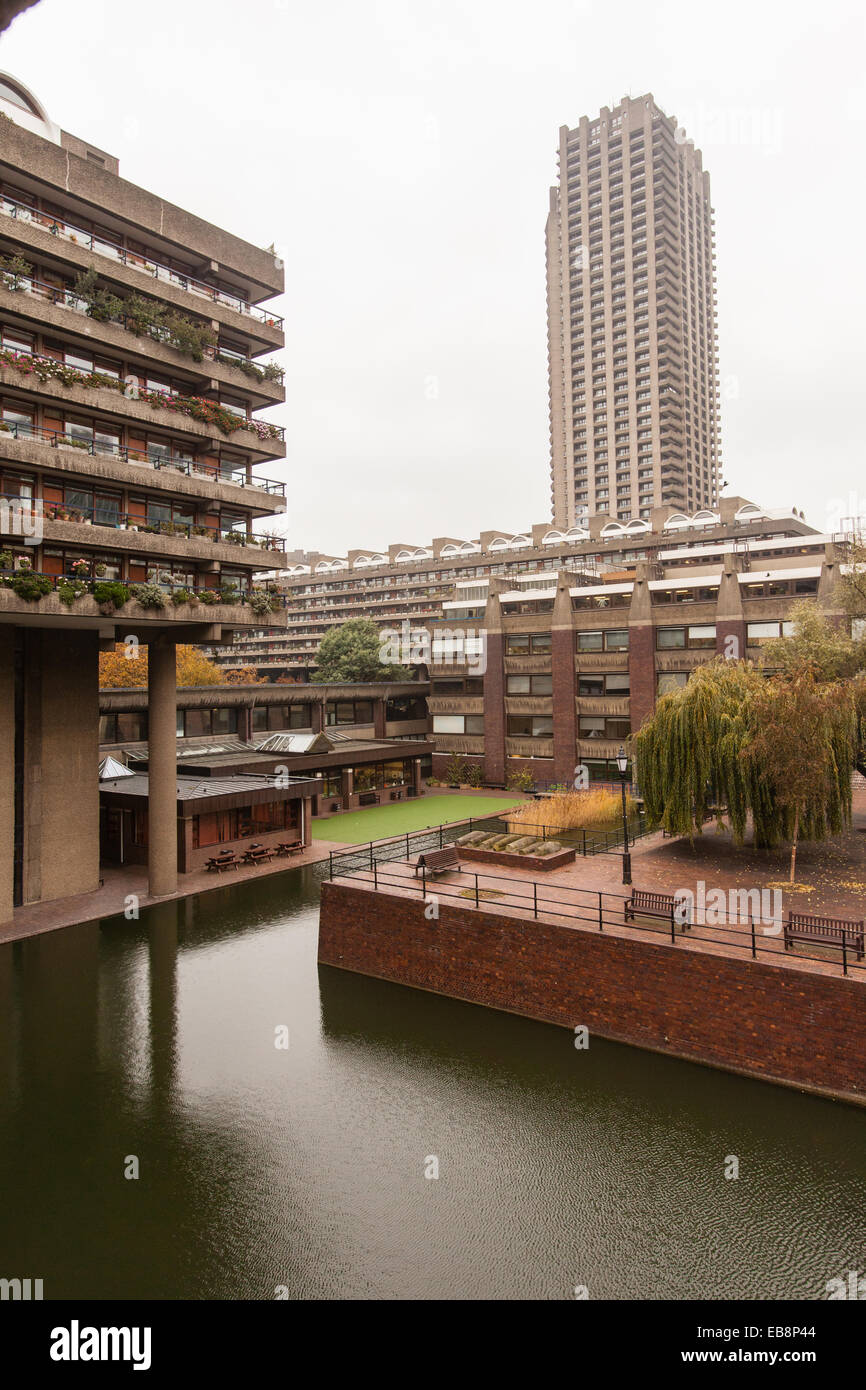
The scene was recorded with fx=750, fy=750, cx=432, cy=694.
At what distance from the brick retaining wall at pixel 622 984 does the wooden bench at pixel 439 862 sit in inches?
77.9

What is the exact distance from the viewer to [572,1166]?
10.7 metres

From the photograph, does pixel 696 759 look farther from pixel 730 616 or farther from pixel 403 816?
pixel 730 616

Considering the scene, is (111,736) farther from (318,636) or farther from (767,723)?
(318,636)

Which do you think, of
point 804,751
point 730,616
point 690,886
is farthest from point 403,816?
point 804,751

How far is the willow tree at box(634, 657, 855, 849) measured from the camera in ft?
56.5

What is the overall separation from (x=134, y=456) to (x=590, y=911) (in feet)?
62.4

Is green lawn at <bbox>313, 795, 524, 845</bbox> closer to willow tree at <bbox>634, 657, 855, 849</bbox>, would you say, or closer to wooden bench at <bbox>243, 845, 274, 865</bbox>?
wooden bench at <bbox>243, 845, 274, 865</bbox>

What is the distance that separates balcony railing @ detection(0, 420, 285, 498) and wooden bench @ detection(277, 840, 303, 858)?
539 inches

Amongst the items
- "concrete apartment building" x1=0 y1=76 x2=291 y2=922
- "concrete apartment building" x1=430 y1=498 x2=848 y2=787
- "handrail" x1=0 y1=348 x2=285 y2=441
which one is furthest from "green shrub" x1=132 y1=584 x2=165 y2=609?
"concrete apartment building" x1=430 y1=498 x2=848 y2=787

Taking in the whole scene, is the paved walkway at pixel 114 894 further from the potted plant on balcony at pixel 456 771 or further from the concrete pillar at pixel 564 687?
the potted plant on balcony at pixel 456 771

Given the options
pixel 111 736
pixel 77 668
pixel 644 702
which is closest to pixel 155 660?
pixel 77 668

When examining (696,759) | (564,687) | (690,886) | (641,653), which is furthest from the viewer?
(564,687)

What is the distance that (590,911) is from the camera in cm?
1664
